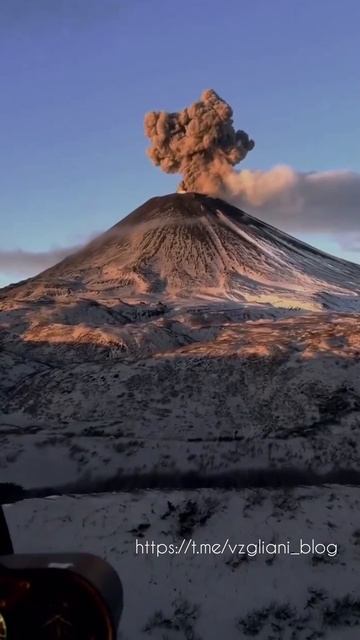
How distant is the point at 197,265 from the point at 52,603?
353ft

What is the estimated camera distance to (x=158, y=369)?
27.4m

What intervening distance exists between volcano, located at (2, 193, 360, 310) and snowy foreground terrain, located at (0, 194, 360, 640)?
45859 millimetres

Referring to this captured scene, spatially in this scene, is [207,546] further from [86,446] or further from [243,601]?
[86,446]

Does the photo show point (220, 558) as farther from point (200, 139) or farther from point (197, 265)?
point (200, 139)

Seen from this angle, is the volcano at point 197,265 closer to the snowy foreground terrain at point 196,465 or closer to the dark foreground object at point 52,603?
the snowy foreground terrain at point 196,465

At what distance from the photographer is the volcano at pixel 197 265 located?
297ft

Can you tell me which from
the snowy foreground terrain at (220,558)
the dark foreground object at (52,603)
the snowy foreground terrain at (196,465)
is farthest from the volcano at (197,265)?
the dark foreground object at (52,603)

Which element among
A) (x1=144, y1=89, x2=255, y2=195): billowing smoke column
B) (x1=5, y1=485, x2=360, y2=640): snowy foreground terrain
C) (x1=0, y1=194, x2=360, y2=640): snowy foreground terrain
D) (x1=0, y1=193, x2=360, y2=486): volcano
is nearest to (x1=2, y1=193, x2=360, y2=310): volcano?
(x1=144, y1=89, x2=255, y2=195): billowing smoke column

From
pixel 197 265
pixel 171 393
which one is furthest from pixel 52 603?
pixel 197 265

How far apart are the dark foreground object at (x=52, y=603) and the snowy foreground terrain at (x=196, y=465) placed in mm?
6863

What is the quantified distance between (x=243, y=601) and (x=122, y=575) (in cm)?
237

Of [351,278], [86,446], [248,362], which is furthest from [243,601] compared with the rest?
[351,278]

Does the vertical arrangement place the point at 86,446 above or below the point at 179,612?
above

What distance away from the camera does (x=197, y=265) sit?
364 feet
